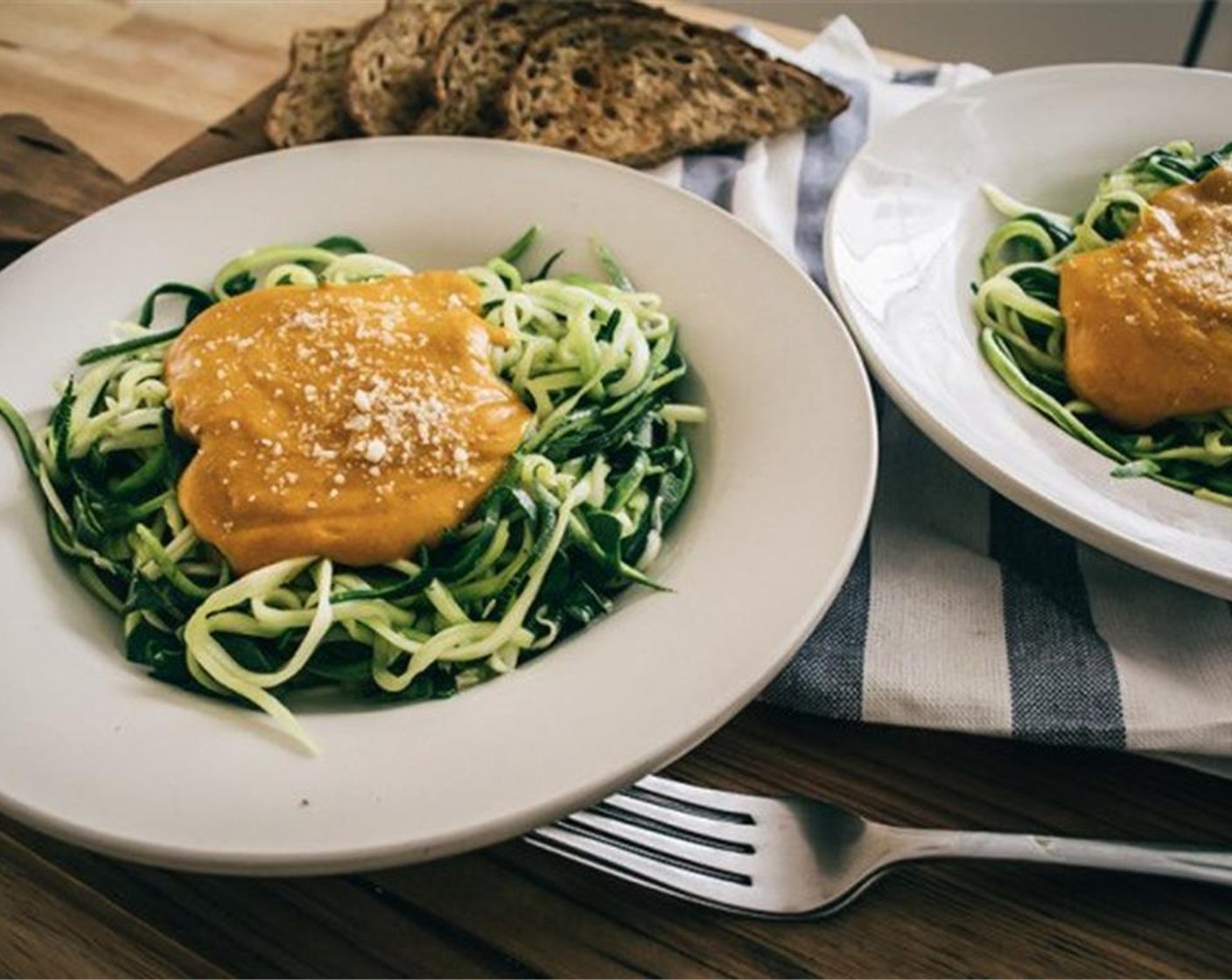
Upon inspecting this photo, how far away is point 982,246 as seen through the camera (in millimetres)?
2250

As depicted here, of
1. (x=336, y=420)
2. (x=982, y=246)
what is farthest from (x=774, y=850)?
(x=982, y=246)

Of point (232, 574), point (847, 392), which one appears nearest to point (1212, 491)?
point (847, 392)

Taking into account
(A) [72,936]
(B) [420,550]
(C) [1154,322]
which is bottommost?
(A) [72,936]

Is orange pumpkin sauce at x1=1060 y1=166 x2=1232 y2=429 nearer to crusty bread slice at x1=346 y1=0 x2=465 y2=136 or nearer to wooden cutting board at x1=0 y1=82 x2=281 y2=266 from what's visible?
crusty bread slice at x1=346 y1=0 x2=465 y2=136

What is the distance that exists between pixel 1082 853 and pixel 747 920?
0.40m

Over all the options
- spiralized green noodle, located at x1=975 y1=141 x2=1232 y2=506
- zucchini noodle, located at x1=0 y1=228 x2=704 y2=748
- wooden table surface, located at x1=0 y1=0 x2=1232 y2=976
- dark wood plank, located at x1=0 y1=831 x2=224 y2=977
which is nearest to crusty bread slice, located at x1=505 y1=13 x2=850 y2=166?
spiralized green noodle, located at x1=975 y1=141 x2=1232 y2=506

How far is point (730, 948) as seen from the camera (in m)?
1.38

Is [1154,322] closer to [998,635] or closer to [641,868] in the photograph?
[998,635]

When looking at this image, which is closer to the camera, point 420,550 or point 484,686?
point 484,686

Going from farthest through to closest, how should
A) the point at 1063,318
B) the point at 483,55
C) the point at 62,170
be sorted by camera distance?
the point at 483,55
the point at 62,170
the point at 1063,318

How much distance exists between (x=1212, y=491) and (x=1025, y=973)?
814 mm

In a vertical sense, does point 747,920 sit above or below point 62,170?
below

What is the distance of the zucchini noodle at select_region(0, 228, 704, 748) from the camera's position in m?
1.53

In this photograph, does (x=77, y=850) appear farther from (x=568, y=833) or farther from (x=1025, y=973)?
(x=1025, y=973)
